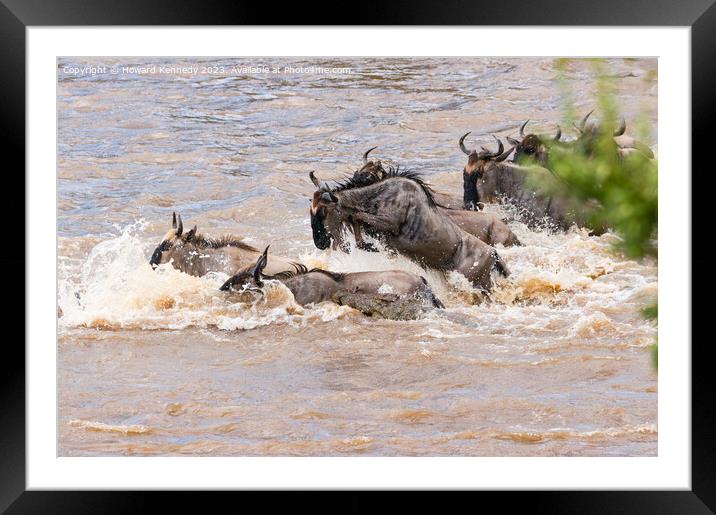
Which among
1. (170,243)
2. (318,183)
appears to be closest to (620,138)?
(318,183)

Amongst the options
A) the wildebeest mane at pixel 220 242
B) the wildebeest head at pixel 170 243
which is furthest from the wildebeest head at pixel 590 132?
the wildebeest head at pixel 170 243

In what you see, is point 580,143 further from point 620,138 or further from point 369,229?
point 369,229

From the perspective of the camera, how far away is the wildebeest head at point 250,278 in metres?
4.16

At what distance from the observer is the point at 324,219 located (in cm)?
419

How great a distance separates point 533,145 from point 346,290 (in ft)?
3.85

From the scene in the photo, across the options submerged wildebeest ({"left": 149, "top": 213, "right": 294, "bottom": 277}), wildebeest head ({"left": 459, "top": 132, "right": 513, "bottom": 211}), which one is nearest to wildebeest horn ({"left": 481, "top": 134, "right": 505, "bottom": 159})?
wildebeest head ({"left": 459, "top": 132, "right": 513, "bottom": 211})

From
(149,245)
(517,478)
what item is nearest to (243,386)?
(149,245)

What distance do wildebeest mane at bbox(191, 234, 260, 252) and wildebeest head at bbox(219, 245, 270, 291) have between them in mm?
60

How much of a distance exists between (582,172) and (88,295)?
8.21 feet

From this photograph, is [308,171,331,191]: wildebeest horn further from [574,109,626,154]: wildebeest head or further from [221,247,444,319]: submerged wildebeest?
[574,109,626,154]: wildebeest head

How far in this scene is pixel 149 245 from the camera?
4.13 meters

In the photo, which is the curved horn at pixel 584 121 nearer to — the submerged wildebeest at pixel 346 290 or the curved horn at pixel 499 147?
the curved horn at pixel 499 147

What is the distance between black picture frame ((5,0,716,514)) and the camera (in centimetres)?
393
